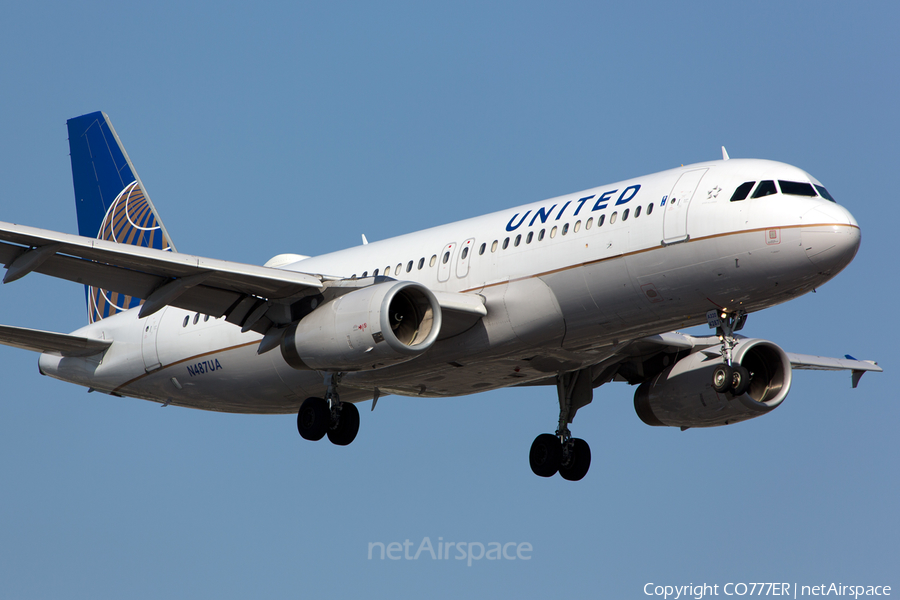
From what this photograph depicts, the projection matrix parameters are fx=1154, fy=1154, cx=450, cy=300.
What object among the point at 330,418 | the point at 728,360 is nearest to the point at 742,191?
the point at 728,360

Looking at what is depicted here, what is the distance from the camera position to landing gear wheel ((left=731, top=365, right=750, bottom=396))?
24250 millimetres

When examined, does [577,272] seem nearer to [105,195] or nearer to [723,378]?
[723,378]

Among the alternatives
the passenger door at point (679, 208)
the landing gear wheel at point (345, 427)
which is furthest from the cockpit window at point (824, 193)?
the landing gear wheel at point (345, 427)

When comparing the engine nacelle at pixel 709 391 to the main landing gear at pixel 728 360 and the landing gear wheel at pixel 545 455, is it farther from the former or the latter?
the main landing gear at pixel 728 360

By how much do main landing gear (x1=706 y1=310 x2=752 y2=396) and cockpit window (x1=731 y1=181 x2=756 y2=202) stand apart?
2.51 meters

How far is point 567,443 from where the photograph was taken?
3191 cm

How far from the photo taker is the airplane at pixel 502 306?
2375 cm

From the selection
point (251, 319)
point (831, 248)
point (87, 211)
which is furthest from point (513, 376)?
point (87, 211)

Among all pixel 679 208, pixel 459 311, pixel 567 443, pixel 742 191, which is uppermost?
pixel 742 191

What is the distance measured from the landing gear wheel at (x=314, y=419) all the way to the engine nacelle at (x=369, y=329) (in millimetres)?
2603

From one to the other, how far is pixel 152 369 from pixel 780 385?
17.3 m

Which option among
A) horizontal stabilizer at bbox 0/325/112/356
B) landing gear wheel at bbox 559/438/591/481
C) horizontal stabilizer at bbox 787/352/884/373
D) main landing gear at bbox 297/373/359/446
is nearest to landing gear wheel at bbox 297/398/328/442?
main landing gear at bbox 297/373/359/446

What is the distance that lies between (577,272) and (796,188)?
4.86 metres

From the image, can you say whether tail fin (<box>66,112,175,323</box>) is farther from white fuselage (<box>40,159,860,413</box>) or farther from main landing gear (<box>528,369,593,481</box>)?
main landing gear (<box>528,369,593,481</box>)
